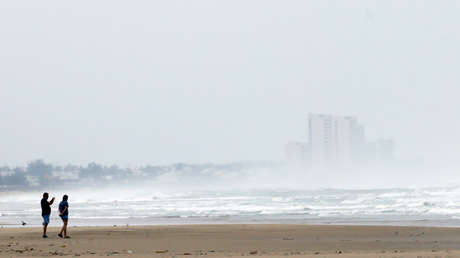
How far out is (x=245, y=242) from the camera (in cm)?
2109

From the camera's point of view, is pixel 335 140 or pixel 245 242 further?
→ pixel 335 140

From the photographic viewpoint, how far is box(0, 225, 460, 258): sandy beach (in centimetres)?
1766

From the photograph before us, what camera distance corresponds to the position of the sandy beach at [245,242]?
57.9 ft

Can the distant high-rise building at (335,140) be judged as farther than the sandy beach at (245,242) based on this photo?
Yes

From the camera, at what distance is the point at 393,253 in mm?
16734

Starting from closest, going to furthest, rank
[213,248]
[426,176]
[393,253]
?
1. [393,253]
2. [213,248]
3. [426,176]

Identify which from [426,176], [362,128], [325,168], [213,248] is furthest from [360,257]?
[362,128]

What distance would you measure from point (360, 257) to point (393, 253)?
1223mm

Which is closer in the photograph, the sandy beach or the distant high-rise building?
the sandy beach

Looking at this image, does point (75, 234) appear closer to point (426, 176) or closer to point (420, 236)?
point (420, 236)

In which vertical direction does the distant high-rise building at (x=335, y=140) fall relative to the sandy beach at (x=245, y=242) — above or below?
above

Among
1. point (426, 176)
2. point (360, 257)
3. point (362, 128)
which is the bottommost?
point (360, 257)

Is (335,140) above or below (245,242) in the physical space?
above

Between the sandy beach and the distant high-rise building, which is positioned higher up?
the distant high-rise building
